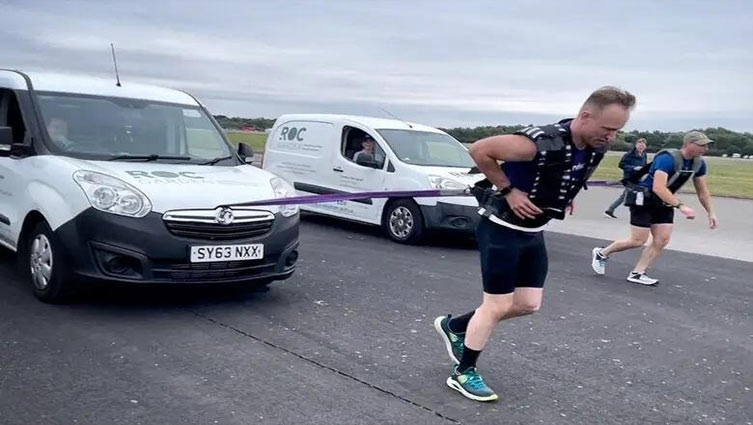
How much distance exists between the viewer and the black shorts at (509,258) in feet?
14.8

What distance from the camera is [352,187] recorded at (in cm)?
1184

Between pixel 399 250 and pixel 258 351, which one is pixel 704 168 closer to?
pixel 399 250

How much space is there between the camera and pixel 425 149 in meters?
11.8

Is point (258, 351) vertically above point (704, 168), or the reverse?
point (704, 168)

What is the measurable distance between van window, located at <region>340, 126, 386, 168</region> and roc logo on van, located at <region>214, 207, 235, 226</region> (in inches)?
217

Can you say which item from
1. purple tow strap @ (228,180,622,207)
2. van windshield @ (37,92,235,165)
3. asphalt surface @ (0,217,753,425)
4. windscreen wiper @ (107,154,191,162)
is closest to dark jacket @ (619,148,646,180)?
asphalt surface @ (0,217,753,425)

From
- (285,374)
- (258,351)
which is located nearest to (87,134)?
(258,351)

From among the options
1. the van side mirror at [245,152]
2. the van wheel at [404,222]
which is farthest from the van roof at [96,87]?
the van wheel at [404,222]

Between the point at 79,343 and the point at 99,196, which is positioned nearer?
the point at 79,343

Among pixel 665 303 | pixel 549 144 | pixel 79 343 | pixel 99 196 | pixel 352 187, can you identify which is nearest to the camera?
pixel 549 144

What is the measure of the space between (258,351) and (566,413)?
6.88ft

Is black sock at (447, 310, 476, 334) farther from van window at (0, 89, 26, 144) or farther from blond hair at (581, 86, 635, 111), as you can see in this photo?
van window at (0, 89, 26, 144)

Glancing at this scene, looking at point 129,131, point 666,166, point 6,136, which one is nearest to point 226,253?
point 129,131

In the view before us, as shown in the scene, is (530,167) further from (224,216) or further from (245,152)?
(245,152)
